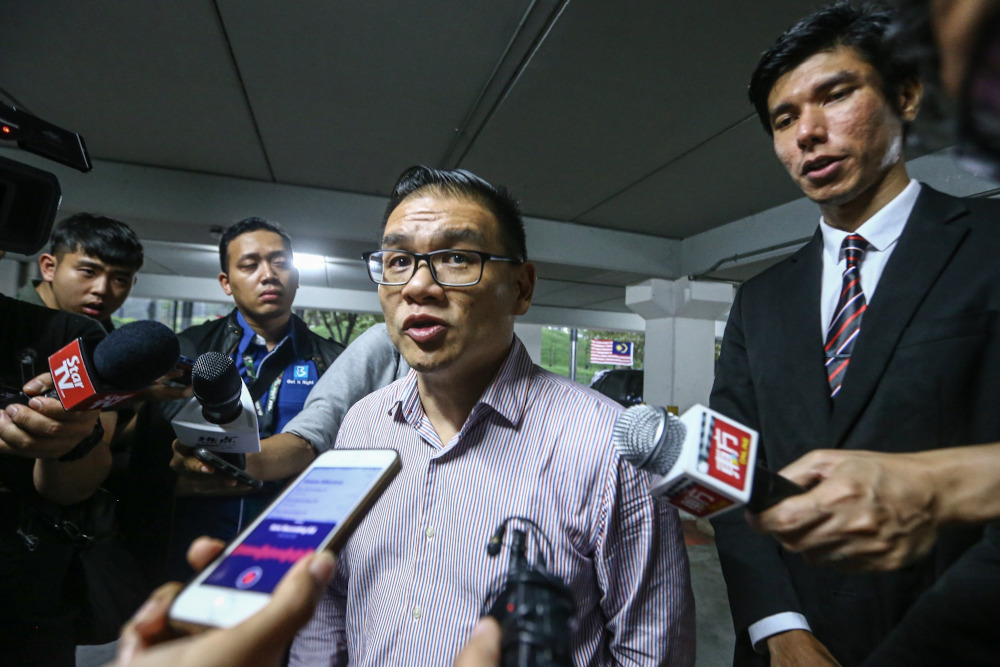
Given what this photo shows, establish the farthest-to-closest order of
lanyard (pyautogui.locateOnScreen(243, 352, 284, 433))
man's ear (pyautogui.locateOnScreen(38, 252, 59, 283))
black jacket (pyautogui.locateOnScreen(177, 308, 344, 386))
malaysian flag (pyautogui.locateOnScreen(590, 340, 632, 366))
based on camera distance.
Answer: malaysian flag (pyautogui.locateOnScreen(590, 340, 632, 366)) → man's ear (pyautogui.locateOnScreen(38, 252, 59, 283)) → black jacket (pyautogui.locateOnScreen(177, 308, 344, 386)) → lanyard (pyautogui.locateOnScreen(243, 352, 284, 433))

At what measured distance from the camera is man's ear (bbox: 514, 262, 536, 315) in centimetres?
127

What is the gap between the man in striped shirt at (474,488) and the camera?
975 millimetres

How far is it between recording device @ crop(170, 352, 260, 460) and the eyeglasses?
1.42 feet

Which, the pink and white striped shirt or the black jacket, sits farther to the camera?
the black jacket

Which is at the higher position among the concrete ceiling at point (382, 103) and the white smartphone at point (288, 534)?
the concrete ceiling at point (382, 103)

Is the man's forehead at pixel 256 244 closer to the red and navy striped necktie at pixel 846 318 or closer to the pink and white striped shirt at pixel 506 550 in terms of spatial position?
the pink and white striped shirt at pixel 506 550

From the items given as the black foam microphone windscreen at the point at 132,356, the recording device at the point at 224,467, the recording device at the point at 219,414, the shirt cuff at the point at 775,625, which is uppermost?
the black foam microphone windscreen at the point at 132,356

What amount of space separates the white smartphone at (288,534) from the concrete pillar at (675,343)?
244 inches

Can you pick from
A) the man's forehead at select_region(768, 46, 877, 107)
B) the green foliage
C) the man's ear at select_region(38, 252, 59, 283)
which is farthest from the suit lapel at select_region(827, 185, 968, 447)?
the green foliage

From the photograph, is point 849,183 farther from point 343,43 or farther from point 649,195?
point 649,195

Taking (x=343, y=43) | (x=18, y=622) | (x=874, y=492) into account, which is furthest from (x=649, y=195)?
(x=18, y=622)

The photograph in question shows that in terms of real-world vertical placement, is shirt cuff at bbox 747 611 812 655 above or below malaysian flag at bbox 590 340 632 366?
below

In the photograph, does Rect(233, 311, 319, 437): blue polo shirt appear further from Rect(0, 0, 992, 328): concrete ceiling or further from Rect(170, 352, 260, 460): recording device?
Rect(0, 0, 992, 328): concrete ceiling

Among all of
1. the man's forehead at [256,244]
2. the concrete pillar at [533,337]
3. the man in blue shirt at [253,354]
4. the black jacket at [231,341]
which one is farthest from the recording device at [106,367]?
the concrete pillar at [533,337]
